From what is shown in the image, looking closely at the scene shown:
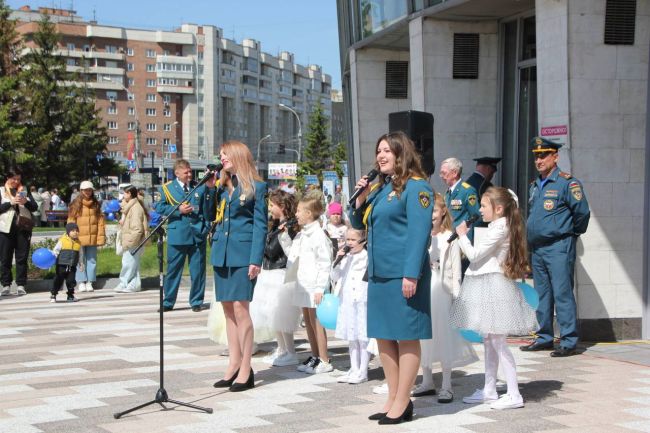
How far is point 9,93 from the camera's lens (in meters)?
56.3

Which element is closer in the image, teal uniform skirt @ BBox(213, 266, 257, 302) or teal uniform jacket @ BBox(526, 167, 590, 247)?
teal uniform skirt @ BBox(213, 266, 257, 302)

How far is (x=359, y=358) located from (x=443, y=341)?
0.99 m

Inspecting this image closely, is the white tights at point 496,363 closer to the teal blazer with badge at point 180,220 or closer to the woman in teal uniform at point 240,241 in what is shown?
the woman in teal uniform at point 240,241

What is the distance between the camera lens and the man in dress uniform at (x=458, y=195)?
11.4 m

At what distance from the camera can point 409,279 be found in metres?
7.43

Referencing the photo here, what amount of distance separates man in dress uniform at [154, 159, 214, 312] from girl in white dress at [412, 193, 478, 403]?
6.76 m

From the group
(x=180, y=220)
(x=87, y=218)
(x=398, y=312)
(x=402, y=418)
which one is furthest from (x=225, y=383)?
(x=87, y=218)

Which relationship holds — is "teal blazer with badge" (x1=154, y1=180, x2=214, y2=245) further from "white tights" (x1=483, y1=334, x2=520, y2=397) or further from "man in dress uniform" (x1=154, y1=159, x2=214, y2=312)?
"white tights" (x1=483, y1=334, x2=520, y2=397)

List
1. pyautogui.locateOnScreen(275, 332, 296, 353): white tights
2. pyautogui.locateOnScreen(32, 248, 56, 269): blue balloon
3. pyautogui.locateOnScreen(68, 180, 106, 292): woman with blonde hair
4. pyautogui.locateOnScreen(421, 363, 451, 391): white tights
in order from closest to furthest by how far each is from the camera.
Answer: pyautogui.locateOnScreen(421, 363, 451, 391): white tights < pyautogui.locateOnScreen(275, 332, 296, 353): white tights < pyautogui.locateOnScreen(68, 180, 106, 292): woman with blonde hair < pyautogui.locateOnScreen(32, 248, 56, 269): blue balloon

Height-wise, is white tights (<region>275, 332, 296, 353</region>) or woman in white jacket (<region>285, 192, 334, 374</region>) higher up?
woman in white jacket (<region>285, 192, 334, 374</region>)

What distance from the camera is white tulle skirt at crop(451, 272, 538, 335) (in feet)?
27.1

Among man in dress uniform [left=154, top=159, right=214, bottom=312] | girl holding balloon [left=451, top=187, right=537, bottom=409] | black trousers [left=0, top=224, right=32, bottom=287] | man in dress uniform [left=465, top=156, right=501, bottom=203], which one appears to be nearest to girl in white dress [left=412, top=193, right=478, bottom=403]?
girl holding balloon [left=451, top=187, right=537, bottom=409]

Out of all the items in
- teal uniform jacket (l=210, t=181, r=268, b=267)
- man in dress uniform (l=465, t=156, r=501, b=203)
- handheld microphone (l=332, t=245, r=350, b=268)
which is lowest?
handheld microphone (l=332, t=245, r=350, b=268)

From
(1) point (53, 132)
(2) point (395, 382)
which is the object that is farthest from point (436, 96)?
(1) point (53, 132)
